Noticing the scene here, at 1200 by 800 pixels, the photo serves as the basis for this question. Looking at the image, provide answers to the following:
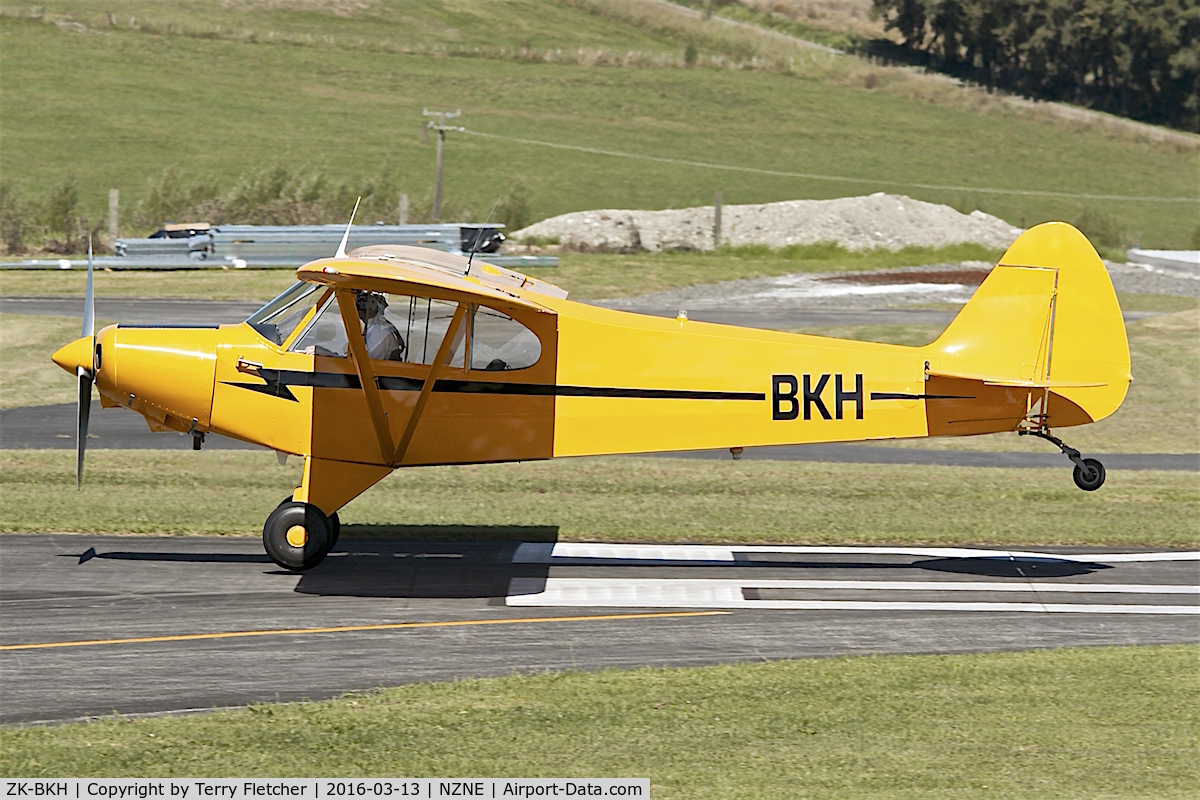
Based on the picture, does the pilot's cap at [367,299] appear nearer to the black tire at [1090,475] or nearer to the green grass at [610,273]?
the black tire at [1090,475]

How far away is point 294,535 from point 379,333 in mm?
2061

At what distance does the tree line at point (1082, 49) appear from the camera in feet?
314

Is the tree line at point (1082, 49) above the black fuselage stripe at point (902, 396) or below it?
above

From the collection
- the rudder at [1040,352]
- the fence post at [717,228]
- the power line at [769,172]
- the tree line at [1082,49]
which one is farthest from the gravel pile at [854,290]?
the tree line at [1082,49]

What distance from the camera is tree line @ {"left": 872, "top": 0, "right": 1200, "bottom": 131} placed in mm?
95625

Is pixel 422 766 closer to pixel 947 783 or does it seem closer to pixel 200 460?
pixel 947 783

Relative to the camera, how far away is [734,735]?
27.8 feet

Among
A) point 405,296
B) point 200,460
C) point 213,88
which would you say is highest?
point 213,88

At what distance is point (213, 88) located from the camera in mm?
76062

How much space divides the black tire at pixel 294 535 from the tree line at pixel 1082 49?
96.0 metres

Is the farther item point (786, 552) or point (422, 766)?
point (786, 552)

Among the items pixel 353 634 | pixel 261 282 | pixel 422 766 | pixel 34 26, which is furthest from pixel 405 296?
pixel 34 26

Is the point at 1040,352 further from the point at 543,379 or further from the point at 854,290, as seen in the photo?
the point at 854,290

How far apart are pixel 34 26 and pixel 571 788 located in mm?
83689
